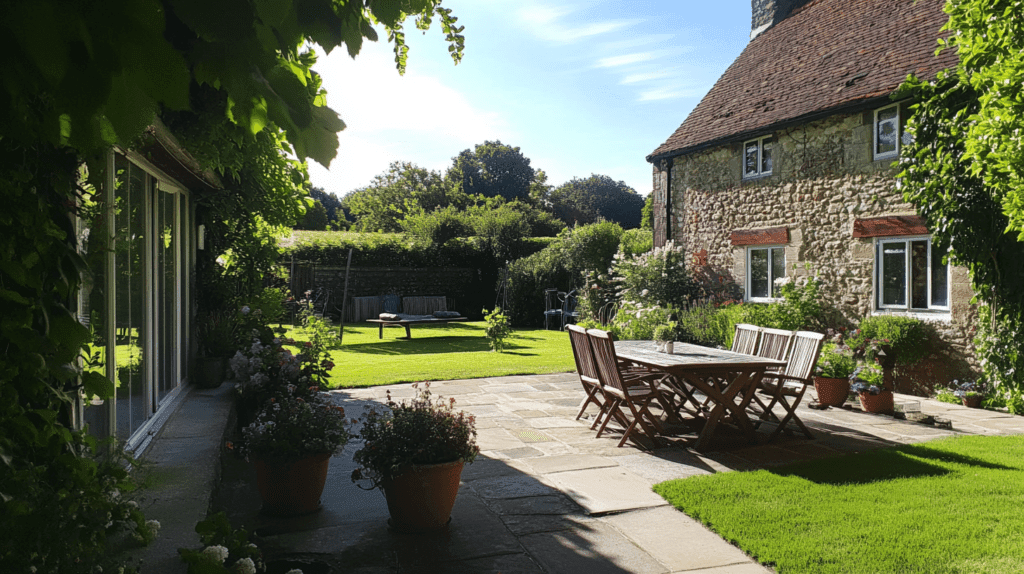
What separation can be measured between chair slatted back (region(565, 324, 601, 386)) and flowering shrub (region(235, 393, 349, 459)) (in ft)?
8.93

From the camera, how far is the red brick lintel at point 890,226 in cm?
866

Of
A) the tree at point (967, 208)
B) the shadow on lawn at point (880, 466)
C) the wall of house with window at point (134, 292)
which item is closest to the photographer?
the wall of house with window at point (134, 292)

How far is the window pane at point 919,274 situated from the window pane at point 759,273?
2.50 metres

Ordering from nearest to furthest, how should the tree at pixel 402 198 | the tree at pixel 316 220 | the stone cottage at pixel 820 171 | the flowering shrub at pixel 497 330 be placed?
1. the stone cottage at pixel 820 171
2. the flowering shrub at pixel 497 330
3. the tree at pixel 402 198
4. the tree at pixel 316 220

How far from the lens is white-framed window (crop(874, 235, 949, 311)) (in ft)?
28.4

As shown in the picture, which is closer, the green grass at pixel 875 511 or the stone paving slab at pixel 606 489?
the green grass at pixel 875 511

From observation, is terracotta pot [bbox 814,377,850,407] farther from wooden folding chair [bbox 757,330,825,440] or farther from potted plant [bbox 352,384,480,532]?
potted plant [bbox 352,384,480,532]

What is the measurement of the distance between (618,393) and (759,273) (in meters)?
6.73

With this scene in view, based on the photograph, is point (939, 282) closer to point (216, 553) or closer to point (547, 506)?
point (547, 506)

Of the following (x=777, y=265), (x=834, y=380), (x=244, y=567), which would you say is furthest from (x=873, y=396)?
(x=244, y=567)

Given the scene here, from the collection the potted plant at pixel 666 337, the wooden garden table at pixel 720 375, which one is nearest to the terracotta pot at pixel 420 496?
the wooden garden table at pixel 720 375

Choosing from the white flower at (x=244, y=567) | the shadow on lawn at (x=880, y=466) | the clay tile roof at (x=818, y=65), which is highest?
the clay tile roof at (x=818, y=65)

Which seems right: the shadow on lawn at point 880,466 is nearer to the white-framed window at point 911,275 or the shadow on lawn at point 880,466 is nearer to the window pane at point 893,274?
the white-framed window at point 911,275

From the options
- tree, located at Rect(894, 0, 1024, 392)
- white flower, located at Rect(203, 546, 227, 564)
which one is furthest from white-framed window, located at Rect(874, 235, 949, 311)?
white flower, located at Rect(203, 546, 227, 564)
